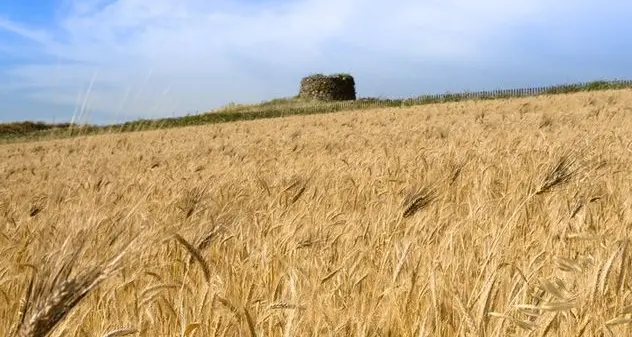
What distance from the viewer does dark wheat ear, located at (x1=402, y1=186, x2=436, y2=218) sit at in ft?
9.20

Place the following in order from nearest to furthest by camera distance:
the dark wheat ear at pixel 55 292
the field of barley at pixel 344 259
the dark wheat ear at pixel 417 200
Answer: the dark wheat ear at pixel 55 292
the field of barley at pixel 344 259
the dark wheat ear at pixel 417 200

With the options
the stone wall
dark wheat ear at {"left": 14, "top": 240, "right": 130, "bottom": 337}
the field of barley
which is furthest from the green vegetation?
dark wheat ear at {"left": 14, "top": 240, "right": 130, "bottom": 337}

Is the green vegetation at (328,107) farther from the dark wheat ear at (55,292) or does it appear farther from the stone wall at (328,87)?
the dark wheat ear at (55,292)

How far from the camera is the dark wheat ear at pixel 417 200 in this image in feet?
9.20

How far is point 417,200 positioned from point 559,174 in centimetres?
66

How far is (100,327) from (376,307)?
64cm

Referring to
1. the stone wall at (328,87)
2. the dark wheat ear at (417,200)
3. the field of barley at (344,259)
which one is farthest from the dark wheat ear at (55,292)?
the stone wall at (328,87)

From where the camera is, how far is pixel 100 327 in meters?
1.63

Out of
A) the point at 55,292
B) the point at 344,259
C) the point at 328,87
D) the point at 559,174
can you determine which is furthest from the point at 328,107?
the point at 55,292

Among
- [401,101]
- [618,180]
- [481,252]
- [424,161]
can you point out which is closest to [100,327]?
[481,252]

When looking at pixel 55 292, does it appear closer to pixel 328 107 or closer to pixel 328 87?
pixel 328 107

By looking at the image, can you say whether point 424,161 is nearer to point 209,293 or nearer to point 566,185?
point 566,185

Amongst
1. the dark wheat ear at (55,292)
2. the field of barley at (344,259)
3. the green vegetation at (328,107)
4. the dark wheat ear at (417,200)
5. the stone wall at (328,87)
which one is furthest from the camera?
the stone wall at (328,87)

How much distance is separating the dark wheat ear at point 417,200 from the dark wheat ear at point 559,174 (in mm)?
512
